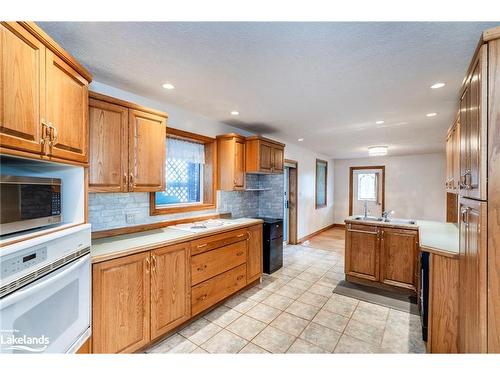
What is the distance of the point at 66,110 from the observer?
1.35m

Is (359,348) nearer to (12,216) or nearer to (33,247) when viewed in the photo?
(33,247)

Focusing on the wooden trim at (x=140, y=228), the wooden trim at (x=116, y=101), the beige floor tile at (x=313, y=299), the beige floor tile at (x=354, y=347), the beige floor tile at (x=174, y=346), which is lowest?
the beige floor tile at (x=313, y=299)

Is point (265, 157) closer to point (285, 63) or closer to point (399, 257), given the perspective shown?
point (285, 63)

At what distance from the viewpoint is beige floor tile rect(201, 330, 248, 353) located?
1945 millimetres

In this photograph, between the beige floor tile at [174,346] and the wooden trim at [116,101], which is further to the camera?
the beige floor tile at [174,346]

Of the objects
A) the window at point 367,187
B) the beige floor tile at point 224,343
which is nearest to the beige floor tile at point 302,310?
the beige floor tile at point 224,343

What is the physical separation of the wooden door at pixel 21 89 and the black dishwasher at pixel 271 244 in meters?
2.96

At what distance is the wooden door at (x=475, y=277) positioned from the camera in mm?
1027

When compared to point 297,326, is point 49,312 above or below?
above

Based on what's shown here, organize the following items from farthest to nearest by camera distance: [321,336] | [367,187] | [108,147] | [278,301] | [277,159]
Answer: [367,187] < [277,159] < [278,301] < [321,336] < [108,147]

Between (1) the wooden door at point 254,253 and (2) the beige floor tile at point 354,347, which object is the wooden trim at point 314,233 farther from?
(2) the beige floor tile at point 354,347

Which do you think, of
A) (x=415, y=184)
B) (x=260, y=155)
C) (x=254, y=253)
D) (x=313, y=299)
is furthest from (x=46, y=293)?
(x=415, y=184)

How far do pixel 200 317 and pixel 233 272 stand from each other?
60cm

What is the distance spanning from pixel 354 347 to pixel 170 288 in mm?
1751
